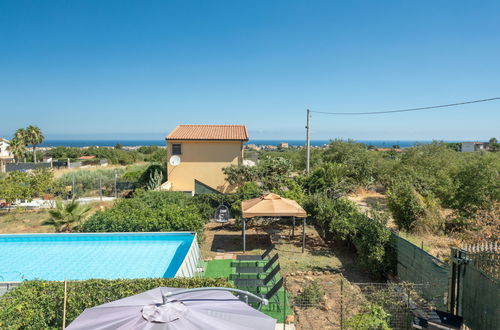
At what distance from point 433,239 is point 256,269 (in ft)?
24.1

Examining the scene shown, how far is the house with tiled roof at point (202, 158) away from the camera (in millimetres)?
22078

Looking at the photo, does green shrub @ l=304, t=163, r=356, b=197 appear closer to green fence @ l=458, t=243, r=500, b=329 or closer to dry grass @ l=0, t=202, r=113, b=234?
green fence @ l=458, t=243, r=500, b=329

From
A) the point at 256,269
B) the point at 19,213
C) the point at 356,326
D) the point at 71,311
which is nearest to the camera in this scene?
the point at 356,326

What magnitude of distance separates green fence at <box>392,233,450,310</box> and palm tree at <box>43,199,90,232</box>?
13453 mm

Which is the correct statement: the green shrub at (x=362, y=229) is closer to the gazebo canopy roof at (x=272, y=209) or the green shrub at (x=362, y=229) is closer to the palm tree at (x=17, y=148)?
the gazebo canopy roof at (x=272, y=209)

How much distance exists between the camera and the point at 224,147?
22.2 meters

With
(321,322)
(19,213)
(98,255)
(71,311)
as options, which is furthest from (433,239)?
(19,213)

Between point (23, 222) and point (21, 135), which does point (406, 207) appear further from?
point (21, 135)

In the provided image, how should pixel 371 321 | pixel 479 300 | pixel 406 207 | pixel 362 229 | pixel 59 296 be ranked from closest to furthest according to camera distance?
pixel 371 321
pixel 479 300
pixel 59 296
pixel 362 229
pixel 406 207

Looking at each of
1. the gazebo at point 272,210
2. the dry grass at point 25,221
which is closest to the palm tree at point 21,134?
the dry grass at point 25,221

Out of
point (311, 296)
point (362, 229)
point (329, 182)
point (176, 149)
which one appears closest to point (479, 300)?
point (311, 296)

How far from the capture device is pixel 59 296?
611cm

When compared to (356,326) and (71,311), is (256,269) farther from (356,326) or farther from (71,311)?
(71,311)

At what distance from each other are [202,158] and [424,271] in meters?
17.3
